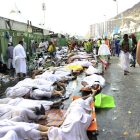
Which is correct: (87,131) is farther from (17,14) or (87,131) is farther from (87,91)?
(17,14)

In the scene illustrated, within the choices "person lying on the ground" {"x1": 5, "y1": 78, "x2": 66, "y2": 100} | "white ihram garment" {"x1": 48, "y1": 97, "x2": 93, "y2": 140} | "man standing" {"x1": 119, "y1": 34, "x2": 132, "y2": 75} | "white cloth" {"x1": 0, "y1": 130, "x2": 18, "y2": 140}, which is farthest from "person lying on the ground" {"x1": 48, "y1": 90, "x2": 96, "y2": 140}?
"man standing" {"x1": 119, "y1": 34, "x2": 132, "y2": 75}

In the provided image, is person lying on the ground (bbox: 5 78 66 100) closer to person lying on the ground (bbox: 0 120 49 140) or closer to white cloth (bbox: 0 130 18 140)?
person lying on the ground (bbox: 0 120 49 140)

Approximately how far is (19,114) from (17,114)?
51 mm

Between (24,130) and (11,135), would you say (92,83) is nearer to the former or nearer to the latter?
(24,130)

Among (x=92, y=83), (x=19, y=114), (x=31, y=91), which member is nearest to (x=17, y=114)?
(x=19, y=114)

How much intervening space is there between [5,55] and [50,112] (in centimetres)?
899

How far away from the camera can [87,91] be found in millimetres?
6305

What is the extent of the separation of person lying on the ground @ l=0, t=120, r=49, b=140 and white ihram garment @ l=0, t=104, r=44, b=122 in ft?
1.08

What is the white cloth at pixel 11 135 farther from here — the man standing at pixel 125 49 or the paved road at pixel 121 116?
the man standing at pixel 125 49

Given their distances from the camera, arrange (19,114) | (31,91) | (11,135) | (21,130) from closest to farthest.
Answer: (11,135) < (21,130) < (19,114) < (31,91)

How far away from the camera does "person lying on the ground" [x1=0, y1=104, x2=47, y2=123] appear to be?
3686mm

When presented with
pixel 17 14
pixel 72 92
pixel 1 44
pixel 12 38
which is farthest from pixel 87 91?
pixel 17 14

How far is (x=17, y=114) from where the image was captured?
12.2 feet

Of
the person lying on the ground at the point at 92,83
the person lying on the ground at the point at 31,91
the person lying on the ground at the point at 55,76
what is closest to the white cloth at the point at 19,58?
the person lying on the ground at the point at 55,76
